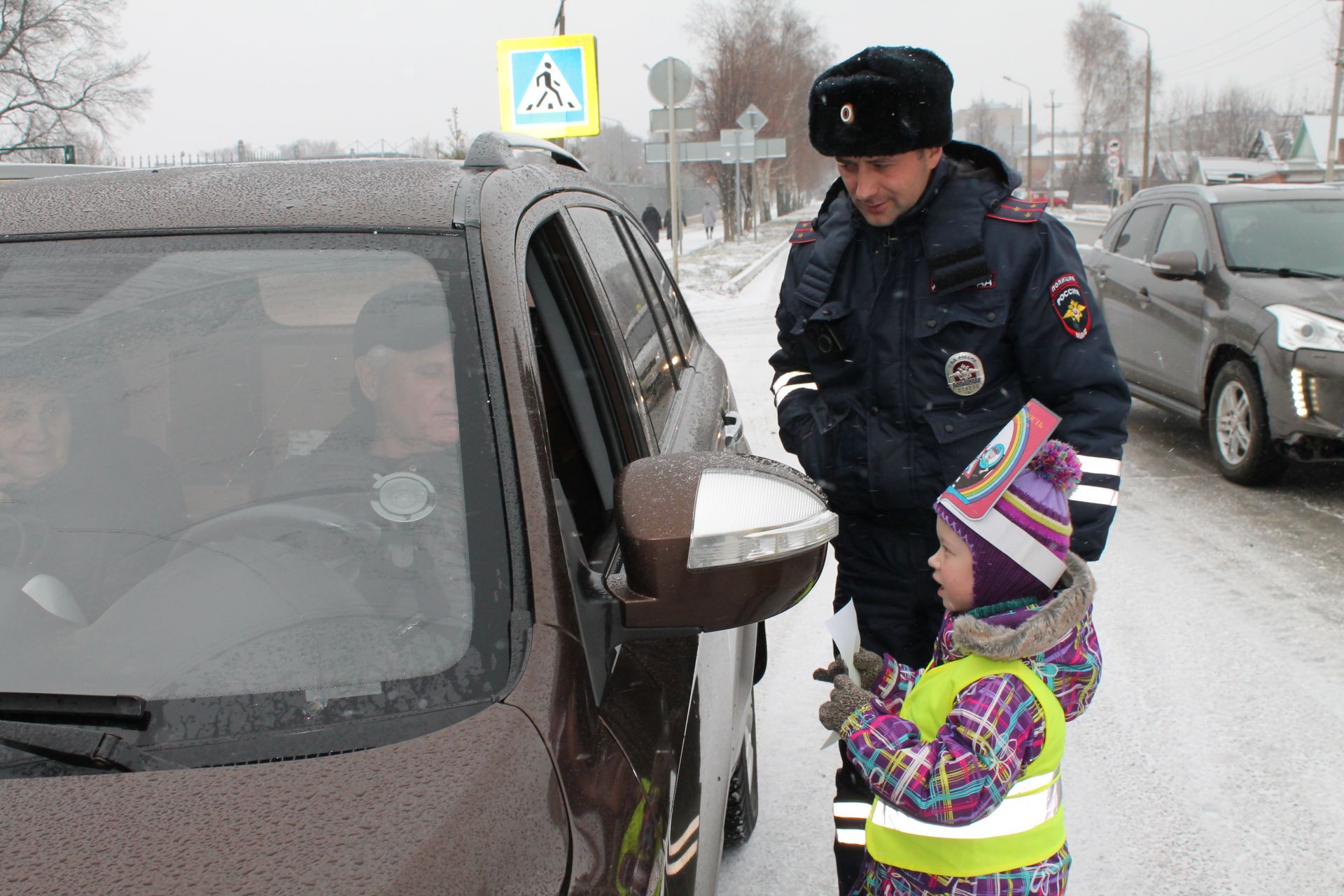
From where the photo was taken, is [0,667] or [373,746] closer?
[373,746]

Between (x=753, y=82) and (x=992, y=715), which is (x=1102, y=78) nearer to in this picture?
(x=753, y=82)

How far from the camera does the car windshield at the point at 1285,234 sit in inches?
251

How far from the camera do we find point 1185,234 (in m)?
7.17

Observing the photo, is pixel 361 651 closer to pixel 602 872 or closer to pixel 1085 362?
pixel 602 872

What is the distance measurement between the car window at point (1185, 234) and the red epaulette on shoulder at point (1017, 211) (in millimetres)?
5079

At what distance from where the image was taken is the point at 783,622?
15.0 feet

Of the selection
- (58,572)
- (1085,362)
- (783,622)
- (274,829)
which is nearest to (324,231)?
(58,572)

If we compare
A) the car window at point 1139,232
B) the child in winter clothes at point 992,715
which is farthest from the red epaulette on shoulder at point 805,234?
the car window at point 1139,232

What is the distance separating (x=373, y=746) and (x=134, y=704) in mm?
285

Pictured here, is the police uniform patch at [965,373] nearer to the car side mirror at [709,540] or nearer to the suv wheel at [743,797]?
the car side mirror at [709,540]

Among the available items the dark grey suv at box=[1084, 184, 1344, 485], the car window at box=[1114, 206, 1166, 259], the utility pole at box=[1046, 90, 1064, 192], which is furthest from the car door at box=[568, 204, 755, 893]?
the utility pole at box=[1046, 90, 1064, 192]

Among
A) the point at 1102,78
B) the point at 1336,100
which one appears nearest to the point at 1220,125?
the point at 1102,78

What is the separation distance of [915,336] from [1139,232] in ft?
21.3

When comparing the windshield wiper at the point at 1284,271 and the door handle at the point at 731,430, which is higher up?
the windshield wiper at the point at 1284,271
